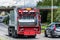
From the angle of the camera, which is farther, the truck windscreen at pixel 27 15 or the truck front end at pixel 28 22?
the truck windscreen at pixel 27 15

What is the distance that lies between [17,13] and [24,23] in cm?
115

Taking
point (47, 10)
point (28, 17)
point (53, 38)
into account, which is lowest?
point (47, 10)

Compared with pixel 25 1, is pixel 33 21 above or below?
above

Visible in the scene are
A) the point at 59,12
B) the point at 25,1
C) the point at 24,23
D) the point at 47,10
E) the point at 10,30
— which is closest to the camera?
the point at 24,23

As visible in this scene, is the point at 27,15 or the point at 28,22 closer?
the point at 28,22

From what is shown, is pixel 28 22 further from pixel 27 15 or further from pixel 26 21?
pixel 27 15

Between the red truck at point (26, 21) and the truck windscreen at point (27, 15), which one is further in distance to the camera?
the truck windscreen at point (27, 15)

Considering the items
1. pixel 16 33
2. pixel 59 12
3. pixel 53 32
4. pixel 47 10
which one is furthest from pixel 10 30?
pixel 47 10

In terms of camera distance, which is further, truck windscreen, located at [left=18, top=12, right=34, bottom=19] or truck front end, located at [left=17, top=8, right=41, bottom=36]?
truck windscreen, located at [left=18, top=12, right=34, bottom=19]

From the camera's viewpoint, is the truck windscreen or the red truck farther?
the truck windscreen

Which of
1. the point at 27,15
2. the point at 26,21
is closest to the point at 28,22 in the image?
the point at 26,21

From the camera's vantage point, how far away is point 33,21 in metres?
27.8

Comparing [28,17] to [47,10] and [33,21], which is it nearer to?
[33,21]

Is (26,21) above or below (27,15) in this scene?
below
